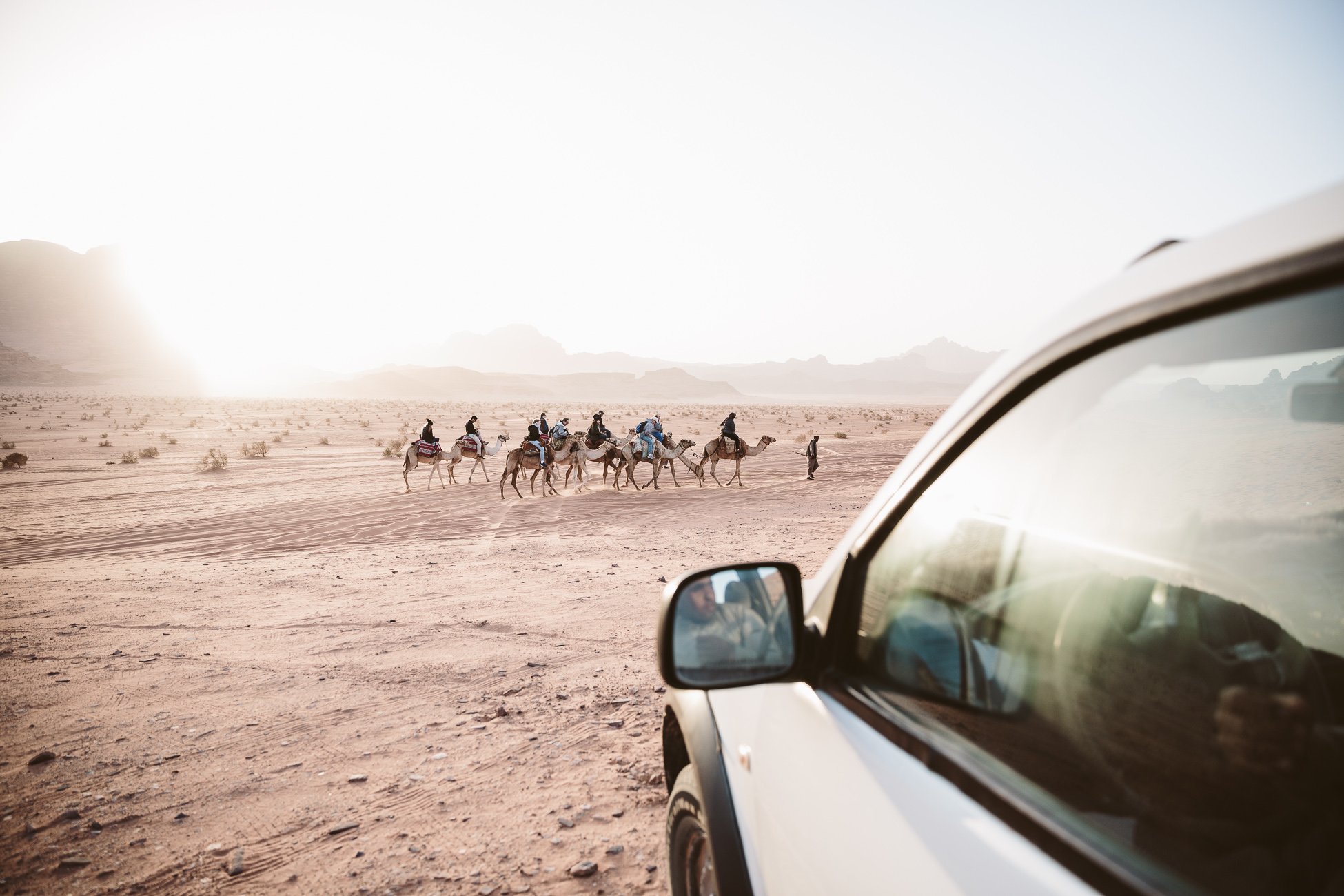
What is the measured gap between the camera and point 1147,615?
1284 mm

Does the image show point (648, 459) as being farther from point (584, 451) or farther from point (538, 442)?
point (538, 442)

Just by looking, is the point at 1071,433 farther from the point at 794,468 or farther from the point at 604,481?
the point at 794,468

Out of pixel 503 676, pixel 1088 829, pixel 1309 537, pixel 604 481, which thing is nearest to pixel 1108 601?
pixel 1088 829

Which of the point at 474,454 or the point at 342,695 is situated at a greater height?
the point at 474,454

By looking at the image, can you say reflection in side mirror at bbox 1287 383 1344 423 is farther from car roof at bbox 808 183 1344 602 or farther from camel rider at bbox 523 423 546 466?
camel rider at bbox 523 423 546 466

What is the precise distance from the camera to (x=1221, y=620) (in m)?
1.38

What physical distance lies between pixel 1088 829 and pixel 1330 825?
0.26 meters

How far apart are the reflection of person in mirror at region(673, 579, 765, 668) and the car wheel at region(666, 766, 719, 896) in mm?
647

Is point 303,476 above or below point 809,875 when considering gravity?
below

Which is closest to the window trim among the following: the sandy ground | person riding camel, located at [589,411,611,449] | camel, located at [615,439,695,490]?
the sandy ground

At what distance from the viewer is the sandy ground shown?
361 centimetres

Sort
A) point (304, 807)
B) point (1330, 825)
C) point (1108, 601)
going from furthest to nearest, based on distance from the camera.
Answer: point (304, 807)
point (1108, 601)
point (1330, 825)

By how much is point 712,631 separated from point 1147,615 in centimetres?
86

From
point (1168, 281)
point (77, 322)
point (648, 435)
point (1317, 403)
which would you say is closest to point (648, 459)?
point (648, 435)
